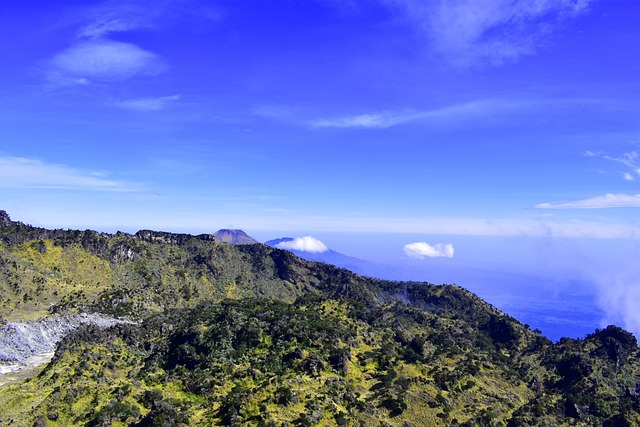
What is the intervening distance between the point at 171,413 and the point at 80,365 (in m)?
27.6

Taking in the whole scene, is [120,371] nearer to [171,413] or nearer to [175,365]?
[175,365]

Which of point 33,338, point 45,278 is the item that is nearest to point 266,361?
point 33,338

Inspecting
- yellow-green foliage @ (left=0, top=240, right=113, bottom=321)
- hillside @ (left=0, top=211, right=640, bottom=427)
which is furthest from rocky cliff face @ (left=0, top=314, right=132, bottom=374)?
yellow-green foliage @ (left=0, top=240, right=113, bottom=321)

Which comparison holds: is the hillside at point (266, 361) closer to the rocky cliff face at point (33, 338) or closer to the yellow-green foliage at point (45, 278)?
the yellow-green foliage at point (45, 278)

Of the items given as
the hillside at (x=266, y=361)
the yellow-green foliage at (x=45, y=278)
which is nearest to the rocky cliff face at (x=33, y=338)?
the hillside at (x=266, y=361)

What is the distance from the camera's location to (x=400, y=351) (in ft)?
310

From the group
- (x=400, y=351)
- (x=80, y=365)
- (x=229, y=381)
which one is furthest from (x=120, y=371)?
(x=400, y=351)

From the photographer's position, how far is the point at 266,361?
268 feet

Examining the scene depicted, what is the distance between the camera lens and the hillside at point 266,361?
6638 centimetres

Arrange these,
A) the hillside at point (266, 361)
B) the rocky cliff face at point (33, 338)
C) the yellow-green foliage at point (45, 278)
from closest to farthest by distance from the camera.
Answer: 1. the hillside at point (266, 361)
2. the rocky cliff face at point (33, 338)
3. the yellow-green foliage at point (45, 278)

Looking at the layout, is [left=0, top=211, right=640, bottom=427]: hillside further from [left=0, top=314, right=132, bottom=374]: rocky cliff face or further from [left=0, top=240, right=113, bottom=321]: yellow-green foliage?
[left=0, top=314, right=132, bottom=374]: rocky cliff face

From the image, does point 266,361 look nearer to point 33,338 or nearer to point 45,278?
point 33,338

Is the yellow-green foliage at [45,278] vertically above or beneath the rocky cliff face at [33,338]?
above

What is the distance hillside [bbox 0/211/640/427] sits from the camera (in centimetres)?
6638
